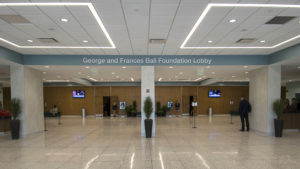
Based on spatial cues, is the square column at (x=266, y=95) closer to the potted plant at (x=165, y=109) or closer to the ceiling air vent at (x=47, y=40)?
the ceiling air vent at (x=47, y=40)

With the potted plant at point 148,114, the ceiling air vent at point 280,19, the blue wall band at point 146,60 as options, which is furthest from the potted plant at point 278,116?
the potted plant at point 148,114

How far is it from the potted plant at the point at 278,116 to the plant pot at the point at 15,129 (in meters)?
11.6

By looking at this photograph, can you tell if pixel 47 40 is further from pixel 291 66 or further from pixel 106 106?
pixel 106 106

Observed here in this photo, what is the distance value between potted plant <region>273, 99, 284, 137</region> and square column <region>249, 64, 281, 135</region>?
0.32m

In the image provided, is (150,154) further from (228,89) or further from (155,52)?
(228,89)

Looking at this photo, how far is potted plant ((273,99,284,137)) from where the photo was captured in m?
8.31

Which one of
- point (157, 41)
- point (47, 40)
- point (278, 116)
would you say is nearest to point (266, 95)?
point (278, 116)

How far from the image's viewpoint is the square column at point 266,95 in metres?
8.85

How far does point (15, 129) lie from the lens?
8.39m

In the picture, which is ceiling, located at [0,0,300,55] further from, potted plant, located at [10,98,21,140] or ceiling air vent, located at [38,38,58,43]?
potted plant, located at [10,98,21,140]

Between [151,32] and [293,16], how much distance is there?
12.3 ft

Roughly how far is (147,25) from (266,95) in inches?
281

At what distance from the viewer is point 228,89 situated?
21234 millimetres

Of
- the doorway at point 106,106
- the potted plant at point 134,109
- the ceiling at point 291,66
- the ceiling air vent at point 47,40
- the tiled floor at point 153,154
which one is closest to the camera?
the tiled floor at point 153,154
